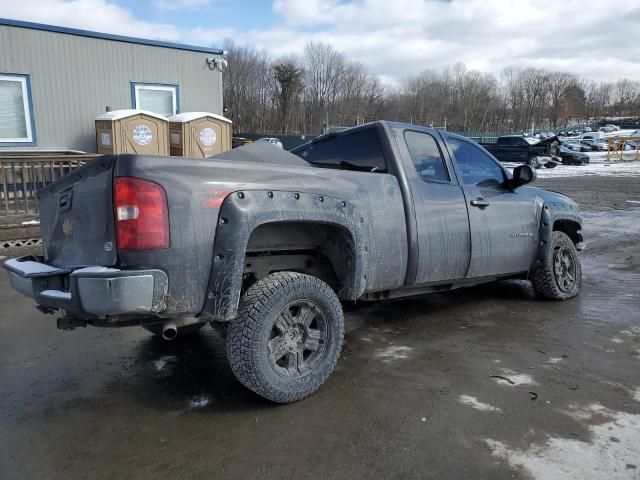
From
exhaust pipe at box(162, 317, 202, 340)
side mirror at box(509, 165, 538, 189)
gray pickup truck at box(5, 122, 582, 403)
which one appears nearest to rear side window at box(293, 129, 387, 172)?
gray pickup truck at box(5, 122, 582, 403)

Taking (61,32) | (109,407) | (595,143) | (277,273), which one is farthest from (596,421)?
(595,143)

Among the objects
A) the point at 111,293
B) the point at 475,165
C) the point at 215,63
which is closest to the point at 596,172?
the point at 215,63

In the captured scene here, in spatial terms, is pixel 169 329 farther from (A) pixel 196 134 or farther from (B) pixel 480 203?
(A) pixel 196 134

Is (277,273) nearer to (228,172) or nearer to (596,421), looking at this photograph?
(228,172)

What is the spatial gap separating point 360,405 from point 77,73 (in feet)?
39.9

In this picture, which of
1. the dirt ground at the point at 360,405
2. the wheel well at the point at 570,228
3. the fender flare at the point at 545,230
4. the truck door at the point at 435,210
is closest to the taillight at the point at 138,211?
the dirt ground at the point at 360,405

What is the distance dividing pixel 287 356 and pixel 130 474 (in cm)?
114

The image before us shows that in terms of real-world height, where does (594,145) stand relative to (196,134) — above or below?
below

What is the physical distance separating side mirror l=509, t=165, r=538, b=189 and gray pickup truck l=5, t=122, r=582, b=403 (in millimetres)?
305

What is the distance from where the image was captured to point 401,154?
411cm

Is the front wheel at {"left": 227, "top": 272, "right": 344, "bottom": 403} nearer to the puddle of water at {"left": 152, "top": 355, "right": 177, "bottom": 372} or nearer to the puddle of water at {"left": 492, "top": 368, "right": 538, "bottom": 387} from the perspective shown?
the puddle of water at {"left": 152, "top": 355, "right": 177, "bottom": 372}

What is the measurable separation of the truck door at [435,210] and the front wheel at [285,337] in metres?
1.03

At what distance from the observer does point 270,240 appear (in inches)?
134

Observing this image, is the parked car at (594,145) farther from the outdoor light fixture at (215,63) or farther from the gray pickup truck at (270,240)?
the gray pickup truck at (270,240)
